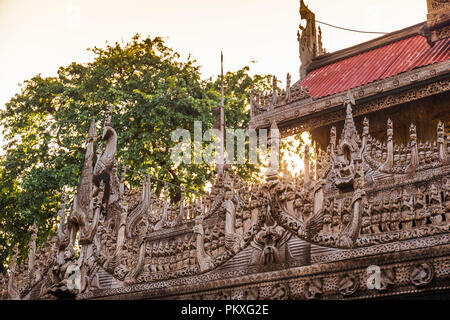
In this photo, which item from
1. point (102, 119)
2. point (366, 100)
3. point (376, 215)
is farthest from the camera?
point (102, 119)

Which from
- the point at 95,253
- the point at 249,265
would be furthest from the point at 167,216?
the point at 249,265

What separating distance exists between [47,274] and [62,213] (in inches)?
66.3

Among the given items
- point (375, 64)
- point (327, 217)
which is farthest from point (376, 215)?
point (375, 64)

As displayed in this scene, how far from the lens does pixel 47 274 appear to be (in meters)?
12.9

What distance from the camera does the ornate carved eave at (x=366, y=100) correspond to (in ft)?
43.2

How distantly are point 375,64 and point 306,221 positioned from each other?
8.71 meters

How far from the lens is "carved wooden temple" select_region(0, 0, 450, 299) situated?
7965mm

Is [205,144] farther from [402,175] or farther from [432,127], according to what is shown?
[402,175]

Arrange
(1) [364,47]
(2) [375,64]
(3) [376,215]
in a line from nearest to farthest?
(3) [376,215]
(2) [375,64]
(1) [364,47]

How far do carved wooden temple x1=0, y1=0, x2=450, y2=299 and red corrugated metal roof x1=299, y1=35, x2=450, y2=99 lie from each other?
0.27 ft

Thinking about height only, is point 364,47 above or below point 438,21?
above

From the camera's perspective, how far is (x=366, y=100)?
1424 cm

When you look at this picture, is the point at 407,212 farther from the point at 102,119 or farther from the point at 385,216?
the point at 102,119

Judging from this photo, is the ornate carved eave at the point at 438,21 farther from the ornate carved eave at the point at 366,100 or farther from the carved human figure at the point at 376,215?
the carved human figure at the point at 376,215
